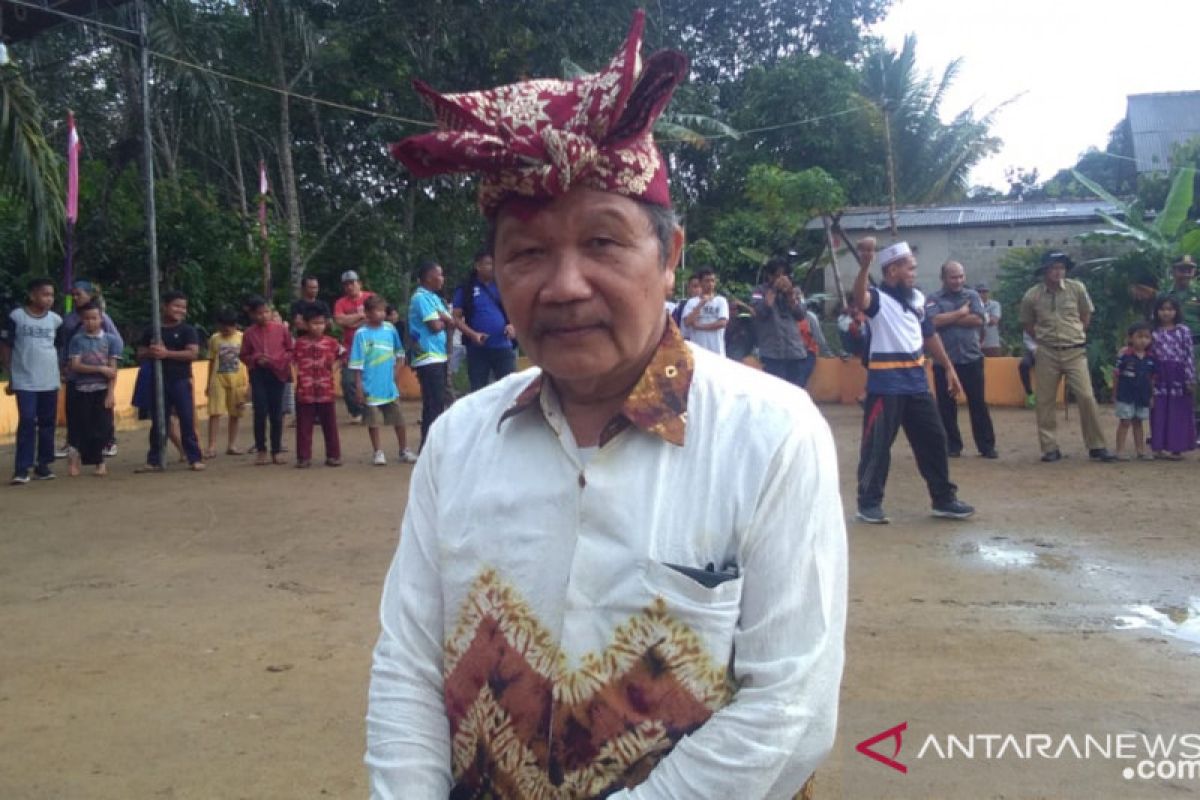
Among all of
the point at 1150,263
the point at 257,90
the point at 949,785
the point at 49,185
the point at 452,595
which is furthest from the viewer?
the point at 257,90

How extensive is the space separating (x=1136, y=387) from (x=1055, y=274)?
1.27m

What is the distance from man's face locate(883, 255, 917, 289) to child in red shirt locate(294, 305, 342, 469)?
523 cm

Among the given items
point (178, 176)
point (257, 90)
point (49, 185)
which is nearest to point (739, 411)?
point (49, 185)

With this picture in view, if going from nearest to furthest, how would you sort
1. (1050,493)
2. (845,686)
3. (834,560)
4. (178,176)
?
(834,560) → (845,686) → (1050,493) → (178,176)

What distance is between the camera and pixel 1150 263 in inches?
539

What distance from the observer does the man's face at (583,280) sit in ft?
5.59

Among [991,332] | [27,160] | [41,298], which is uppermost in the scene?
[27,160]

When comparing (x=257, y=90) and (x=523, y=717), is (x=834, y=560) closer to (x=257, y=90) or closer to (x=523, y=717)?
(x=523, y=717)

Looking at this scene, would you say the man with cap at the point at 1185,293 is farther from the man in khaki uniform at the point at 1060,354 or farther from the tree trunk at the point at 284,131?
the tree trunk at the point at 284,131

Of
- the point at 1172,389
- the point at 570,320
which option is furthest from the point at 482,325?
the point at 570,320

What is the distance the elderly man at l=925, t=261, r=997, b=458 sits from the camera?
32.4 ft

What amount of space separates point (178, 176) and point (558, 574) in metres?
21.8

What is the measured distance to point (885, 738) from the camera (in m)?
3.77

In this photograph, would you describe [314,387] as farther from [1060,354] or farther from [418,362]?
[1060,354]
